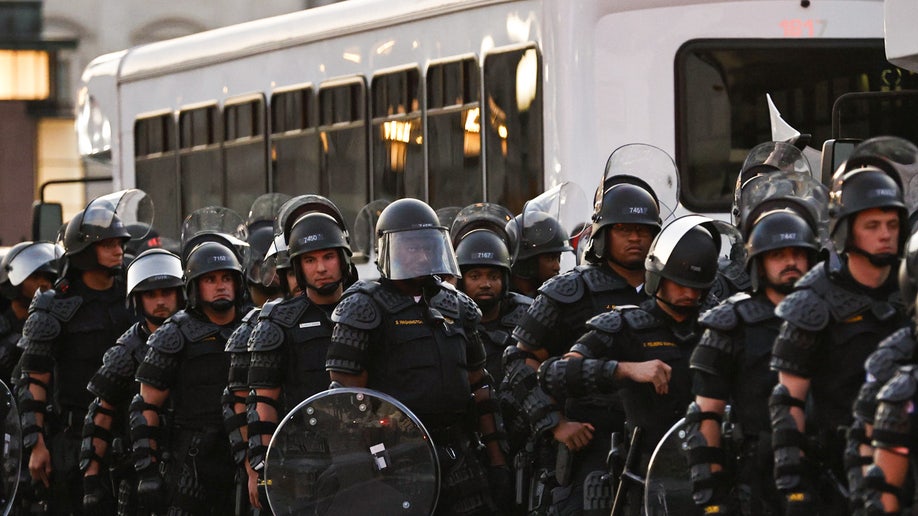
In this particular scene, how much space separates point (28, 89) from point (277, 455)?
3195 cm

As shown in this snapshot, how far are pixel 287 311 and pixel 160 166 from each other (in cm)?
850

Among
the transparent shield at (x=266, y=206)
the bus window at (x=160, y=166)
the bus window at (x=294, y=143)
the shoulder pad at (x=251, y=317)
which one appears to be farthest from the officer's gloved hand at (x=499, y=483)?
the bus window at (x=160, y=166)

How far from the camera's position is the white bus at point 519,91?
12281mm

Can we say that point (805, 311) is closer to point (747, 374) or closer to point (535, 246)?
point (747, 374)

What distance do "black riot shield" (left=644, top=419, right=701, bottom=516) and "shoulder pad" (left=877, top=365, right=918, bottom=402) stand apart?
1.56 meters

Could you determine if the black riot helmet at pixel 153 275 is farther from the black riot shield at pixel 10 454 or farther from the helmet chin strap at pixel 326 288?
the helmet chin strap at pixel 326 288

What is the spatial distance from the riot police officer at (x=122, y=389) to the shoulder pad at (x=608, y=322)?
311 cm

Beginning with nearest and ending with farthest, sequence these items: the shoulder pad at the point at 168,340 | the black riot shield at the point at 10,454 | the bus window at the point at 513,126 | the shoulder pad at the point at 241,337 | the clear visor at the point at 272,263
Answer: the shoulder pad at the point at 241,337 → the shoulder pad at the point at 168,340 → the clear visor at the point at 272,263 → the black riot shield at the point at 10,454 → the bus window at the point at 513,126

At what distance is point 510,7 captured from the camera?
13.0m

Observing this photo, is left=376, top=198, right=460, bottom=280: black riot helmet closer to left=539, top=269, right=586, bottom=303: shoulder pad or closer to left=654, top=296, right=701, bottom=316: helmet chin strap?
left=539, top=269, right=586, bottom=303: shoulder pad

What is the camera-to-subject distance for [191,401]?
10.5m

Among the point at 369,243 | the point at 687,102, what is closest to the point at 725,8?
the point at 687,102

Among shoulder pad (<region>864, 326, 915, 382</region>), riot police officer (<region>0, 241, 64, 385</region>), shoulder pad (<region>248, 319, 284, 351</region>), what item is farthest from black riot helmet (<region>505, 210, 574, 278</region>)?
shoulder pad (<region>864, 326, 915, 382</region>)

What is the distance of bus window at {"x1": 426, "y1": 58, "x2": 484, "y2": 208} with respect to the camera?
44.3ft
